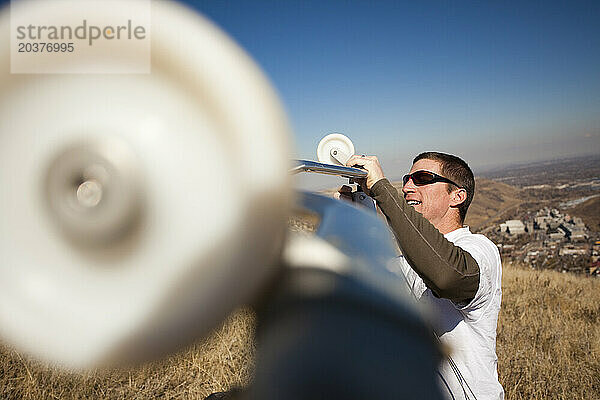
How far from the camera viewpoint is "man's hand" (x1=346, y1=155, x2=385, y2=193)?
1.30 m

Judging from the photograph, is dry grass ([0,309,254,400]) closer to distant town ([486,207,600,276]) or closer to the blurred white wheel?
the blurred white wheel

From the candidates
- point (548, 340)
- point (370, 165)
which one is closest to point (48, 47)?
point (370, 165)

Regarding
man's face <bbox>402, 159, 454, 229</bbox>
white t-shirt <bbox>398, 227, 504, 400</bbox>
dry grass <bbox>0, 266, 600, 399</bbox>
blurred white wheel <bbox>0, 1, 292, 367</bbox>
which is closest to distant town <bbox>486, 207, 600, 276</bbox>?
dry grass <bbox>0, 266, 600, 399</bbox>

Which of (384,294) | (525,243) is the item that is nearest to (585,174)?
(525,243)

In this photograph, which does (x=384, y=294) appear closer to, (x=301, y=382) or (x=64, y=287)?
(x=301, y=382)

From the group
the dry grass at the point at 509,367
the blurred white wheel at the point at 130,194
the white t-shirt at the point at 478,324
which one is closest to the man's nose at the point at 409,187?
the white t-shirt at the point at 478,324

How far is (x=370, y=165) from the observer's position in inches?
51.8

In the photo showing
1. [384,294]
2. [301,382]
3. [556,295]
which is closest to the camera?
[301,382]

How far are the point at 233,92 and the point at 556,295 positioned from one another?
279 inches

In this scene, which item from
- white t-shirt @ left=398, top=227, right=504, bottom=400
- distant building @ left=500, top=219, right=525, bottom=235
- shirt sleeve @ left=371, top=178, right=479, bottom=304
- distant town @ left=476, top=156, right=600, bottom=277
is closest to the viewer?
shirt sleeve @ left=371, top=178, right=479, bottom=304

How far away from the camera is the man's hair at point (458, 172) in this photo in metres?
2.05

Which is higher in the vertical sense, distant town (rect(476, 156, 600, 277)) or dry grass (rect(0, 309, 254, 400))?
dry grass (rect(0, 309, 254, 400))

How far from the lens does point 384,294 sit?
0.64m

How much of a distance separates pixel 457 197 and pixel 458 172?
13cm
